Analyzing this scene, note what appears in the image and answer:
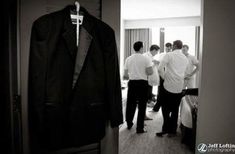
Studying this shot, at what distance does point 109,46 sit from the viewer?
1.53m

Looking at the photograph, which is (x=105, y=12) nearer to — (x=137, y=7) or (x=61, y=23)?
(x=61, y=23)

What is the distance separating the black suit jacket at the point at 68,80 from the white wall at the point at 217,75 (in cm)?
78

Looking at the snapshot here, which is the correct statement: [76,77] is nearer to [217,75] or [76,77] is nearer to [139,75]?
[217,75]

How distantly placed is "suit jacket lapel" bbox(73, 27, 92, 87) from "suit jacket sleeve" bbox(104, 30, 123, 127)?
151 mm

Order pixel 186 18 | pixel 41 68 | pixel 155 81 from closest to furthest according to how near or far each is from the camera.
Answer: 1. pixel 41 68
2. pixel 155 81
3. pixel 186 18

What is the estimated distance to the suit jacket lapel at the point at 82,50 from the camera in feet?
4.68

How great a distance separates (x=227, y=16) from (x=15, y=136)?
1.87 meters

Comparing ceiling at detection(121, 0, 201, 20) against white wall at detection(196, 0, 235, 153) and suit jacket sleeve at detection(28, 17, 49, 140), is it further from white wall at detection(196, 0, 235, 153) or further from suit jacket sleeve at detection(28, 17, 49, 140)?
suit jacket sleeve at detection(28, 17, 49, 140)

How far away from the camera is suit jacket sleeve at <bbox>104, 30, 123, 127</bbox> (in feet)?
5.00

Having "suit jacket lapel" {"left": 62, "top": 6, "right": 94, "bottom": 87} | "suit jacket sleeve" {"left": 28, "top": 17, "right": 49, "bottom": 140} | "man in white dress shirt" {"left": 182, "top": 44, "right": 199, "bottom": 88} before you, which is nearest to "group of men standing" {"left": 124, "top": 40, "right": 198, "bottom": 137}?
"man in white dress shirt" {"left": 182, "top": 44, "right": 199, "bottom": 88}

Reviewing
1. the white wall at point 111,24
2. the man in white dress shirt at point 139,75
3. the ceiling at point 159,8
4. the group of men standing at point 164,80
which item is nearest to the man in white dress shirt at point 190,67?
the group of men standing at point 164,80

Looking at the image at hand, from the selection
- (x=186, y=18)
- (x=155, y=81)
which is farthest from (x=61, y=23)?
(x=186, y=18)

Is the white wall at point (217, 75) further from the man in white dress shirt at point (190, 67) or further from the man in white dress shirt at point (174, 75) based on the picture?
the man in white dress shirt at point (190, 67)

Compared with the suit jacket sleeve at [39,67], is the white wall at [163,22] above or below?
above
